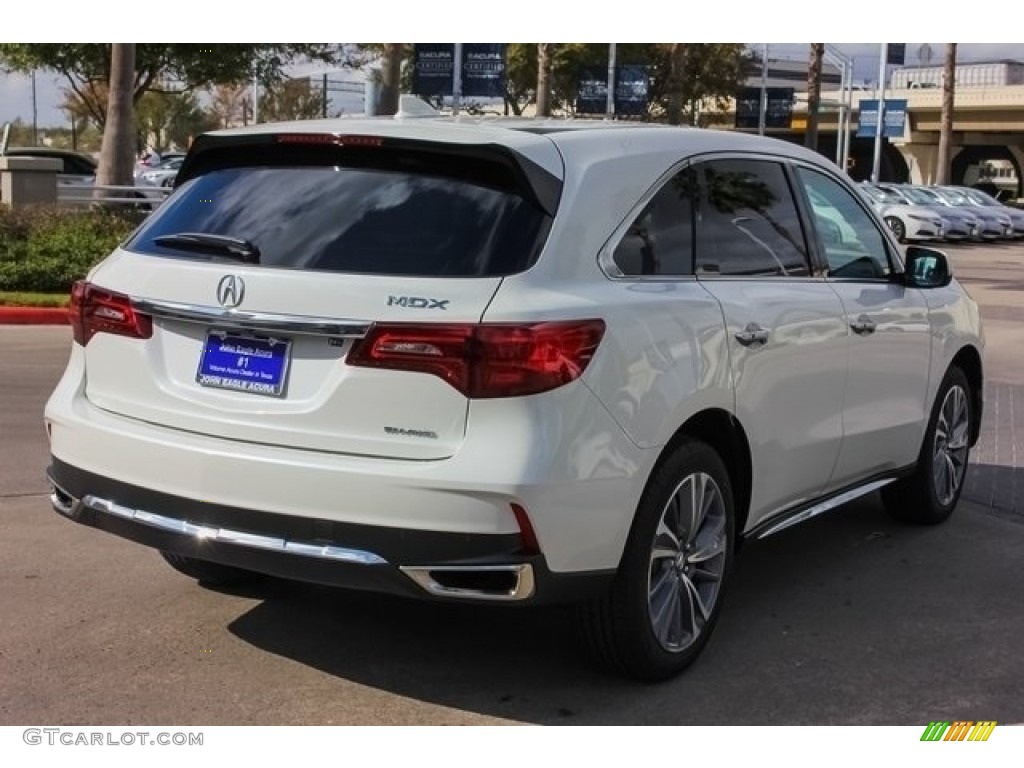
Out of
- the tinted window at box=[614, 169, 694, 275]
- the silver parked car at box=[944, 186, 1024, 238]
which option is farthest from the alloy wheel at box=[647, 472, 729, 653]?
the silver parked car at box=[944, 186, 1024, 238]

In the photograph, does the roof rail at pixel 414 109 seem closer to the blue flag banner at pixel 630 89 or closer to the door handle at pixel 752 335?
the door handle at pixel 752 335

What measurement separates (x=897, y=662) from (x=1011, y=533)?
2134 millimetres

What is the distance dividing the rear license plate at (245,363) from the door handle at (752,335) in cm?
162

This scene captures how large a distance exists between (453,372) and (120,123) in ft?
54.9

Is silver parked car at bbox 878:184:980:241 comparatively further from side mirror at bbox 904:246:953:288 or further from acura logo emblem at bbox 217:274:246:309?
acura logo emblem at bbox 217:274:246:309

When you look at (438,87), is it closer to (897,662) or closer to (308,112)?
(897,662)

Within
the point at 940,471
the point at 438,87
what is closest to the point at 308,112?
the point at 438,87

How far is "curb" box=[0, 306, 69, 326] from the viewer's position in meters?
13.2

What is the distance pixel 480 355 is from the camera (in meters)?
3.60


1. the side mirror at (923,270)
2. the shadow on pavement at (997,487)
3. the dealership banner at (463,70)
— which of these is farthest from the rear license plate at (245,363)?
the dealership banner at (463,70)

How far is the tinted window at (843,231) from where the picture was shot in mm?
5414

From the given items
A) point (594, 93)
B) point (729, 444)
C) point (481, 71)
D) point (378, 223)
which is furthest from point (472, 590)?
point (594, 93)

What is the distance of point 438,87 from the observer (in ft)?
122

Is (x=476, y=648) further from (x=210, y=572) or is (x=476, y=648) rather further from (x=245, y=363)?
(x=245, y=363)
